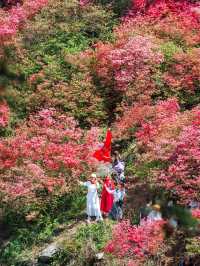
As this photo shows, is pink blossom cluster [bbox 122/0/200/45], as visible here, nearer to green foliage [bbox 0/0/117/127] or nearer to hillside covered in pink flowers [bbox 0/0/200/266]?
hillside covered in pink flowers [bbox 0/0/200/266]

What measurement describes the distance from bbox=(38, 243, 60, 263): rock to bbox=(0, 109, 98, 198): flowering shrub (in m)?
1.85

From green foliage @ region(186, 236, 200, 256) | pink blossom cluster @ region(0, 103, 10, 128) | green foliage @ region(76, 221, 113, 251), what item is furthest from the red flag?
green foliage @ region(186, 236, 200, 256)

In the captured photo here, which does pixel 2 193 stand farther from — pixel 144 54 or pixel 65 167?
pixel 144 54

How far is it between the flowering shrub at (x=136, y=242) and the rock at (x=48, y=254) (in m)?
1.52

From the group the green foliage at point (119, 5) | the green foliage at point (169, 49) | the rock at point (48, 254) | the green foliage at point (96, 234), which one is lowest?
the rock at point (48, 254)

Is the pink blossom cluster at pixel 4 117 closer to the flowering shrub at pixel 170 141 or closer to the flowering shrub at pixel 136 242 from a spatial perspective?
the flowering shrub at pixel 170 141

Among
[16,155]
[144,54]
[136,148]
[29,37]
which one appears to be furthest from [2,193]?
[29,37]

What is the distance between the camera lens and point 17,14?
2552 cm

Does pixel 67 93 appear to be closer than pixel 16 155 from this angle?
No

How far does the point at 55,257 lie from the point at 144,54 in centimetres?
929

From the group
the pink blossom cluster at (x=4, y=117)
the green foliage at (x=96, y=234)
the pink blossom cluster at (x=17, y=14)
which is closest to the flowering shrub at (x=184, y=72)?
the pink blossom cluster at (x=4, y=117)

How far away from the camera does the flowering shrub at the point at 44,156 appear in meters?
16.2

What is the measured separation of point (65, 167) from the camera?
16.7 meters

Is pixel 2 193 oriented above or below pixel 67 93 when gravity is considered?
below
